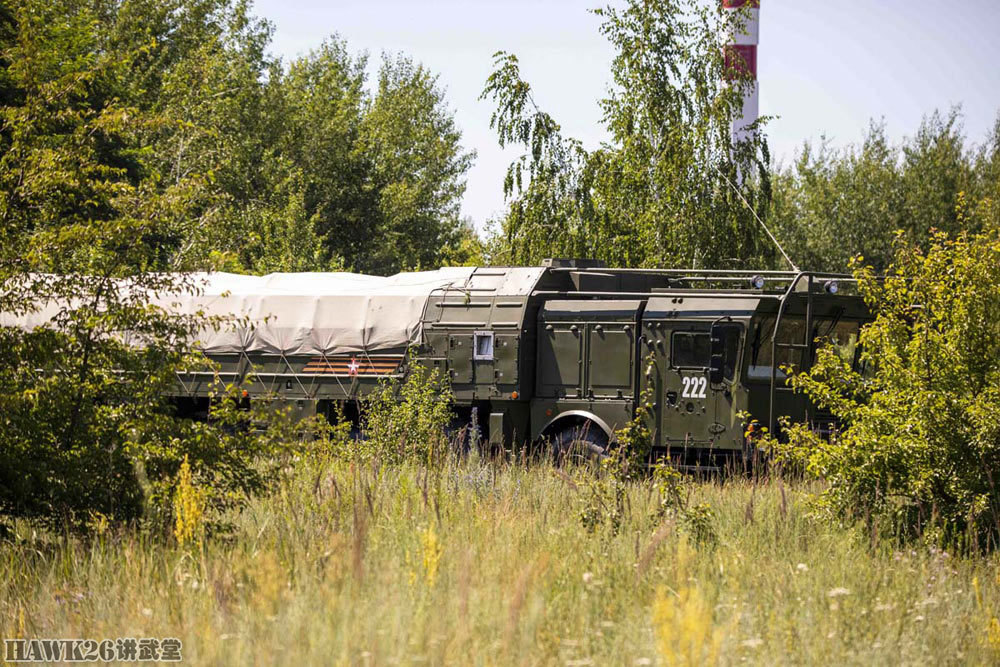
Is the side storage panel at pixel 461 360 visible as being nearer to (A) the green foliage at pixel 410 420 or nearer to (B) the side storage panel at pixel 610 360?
(A) the green foliage at pixel 410 420

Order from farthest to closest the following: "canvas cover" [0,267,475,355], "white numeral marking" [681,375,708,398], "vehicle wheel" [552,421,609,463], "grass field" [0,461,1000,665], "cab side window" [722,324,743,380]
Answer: "canvas cover" [0,267,475,355]
"vehicle wheel" [552,421,609,463]
"white numeral marking" [681,375,708,398]
"cab side window" [722,324,743,380]
"grass field" [0,461,1000,665]

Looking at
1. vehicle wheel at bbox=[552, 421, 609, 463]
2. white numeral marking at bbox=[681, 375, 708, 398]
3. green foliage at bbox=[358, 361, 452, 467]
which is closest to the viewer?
green foliage at bbox=[358, 361, 452, 467]

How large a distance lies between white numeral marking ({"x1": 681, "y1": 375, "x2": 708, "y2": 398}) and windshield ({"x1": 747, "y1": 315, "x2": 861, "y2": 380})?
578mm

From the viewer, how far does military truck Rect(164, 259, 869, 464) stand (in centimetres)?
1438

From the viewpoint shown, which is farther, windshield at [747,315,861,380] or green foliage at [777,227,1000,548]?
windshield at [747,315,861,380]

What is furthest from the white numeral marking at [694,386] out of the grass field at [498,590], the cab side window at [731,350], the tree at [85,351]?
the tree at [85,351]

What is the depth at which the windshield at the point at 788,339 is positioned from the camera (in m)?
14.3

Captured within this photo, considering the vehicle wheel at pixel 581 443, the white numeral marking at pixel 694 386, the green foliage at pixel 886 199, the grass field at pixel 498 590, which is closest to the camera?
the grass field at pixel 498 590

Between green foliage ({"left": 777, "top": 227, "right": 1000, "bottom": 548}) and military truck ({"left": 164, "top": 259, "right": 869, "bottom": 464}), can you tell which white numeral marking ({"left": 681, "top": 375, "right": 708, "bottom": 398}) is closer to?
military truck ({"left": 164, "top": 259, "right": 869, "bottom": 464})

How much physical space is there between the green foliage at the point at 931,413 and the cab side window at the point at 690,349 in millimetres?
4926

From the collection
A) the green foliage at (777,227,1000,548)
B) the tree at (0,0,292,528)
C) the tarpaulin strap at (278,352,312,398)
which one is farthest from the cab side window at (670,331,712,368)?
the tree at (0,0,292,528)

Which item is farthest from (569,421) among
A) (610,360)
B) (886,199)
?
(886,199)

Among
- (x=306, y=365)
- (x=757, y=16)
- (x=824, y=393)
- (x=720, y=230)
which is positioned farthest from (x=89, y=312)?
(x=757, y=16)

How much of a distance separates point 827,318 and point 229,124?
28.9 m
